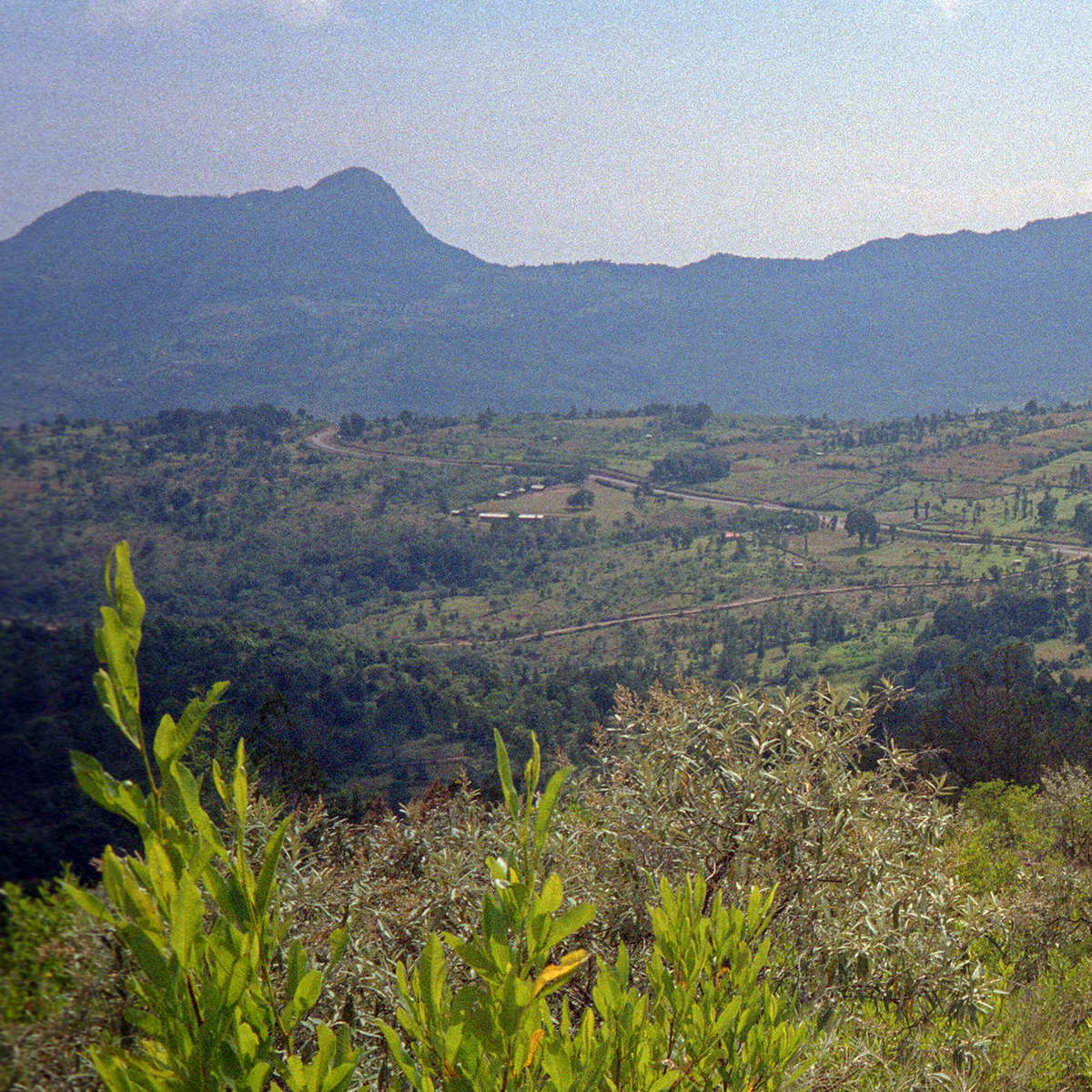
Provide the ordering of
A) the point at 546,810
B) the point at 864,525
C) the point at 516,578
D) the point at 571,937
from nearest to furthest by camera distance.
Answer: the point at 546,810
the point at 571,937
the point at 864,525
the point at 516,578

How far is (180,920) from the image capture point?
4.37 ft

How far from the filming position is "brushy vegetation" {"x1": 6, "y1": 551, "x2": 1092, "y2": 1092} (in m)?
1.40

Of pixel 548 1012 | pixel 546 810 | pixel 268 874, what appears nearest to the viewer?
pixel 268 874

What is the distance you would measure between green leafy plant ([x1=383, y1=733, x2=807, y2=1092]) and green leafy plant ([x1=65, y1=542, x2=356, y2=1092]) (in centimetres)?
20

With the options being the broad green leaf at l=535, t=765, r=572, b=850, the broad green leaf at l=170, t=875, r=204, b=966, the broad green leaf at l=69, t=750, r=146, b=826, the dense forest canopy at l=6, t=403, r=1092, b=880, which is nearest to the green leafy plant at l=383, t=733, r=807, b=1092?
the broad green leaf at l=535, t=765, r=572, b=850

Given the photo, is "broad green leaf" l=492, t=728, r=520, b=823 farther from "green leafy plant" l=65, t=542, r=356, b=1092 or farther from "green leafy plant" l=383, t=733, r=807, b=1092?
"green leafy plant" l=65, t=542, r=356, b=1092

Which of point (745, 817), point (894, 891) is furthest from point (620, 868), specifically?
point (894, 891)

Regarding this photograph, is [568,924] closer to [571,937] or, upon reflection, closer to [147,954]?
[147,954]

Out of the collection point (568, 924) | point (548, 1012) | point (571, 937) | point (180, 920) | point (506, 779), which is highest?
point (506, 779)

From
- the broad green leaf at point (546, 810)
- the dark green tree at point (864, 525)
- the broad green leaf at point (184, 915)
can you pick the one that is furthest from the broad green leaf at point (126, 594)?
the dark green tree at point (864, 525)

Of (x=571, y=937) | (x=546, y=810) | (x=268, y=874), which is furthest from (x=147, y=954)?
(x=571, y=937)

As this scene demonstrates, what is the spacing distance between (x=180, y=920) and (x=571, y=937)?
306 centimetres

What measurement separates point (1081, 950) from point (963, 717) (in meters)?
10.6

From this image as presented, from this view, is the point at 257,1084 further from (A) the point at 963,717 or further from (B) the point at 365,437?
(B) the point at 365,437
